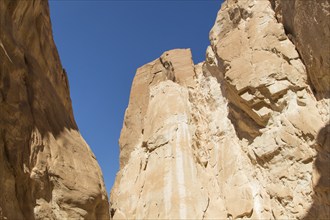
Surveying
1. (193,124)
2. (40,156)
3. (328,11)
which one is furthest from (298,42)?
(40,156)

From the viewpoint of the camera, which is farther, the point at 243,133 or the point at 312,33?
the point at 243,133

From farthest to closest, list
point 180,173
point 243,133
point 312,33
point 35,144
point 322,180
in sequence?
1. point 180,173
2. point 243,133
3. point 322,180
4. point 312,33
5. point 35,144

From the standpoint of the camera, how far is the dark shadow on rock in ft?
47.4

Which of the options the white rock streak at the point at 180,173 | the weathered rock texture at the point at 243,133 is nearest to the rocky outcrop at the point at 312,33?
the weathered rock texture at the point at 243,133

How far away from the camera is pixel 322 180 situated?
48.0 feet

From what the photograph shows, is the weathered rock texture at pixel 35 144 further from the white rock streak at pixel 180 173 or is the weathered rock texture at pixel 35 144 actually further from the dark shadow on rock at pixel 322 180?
the white rock streak at pixel 180 173

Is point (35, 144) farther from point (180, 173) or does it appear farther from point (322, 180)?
point (180, 173)

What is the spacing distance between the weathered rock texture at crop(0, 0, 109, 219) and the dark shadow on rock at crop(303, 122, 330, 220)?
10407 millimetres

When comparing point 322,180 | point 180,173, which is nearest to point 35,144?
point 322,180

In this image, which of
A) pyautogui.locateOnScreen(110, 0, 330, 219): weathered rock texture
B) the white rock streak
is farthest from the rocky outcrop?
the white rock streak

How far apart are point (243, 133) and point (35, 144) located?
50.4ft

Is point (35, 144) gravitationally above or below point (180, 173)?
below

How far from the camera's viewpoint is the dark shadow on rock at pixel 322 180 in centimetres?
1445

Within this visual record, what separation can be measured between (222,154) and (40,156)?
53.9ft
